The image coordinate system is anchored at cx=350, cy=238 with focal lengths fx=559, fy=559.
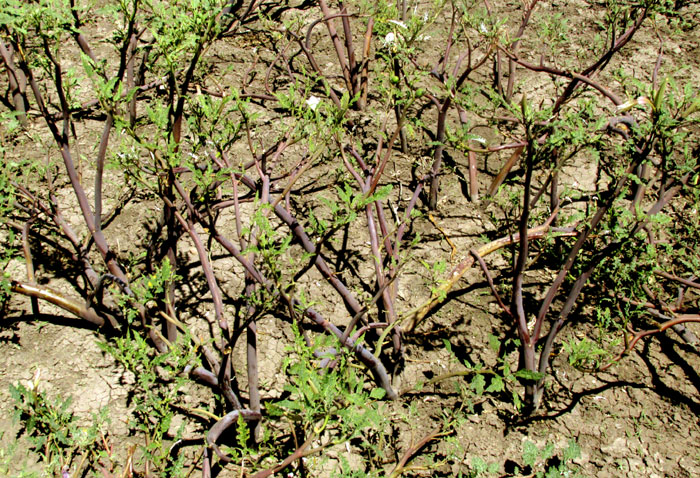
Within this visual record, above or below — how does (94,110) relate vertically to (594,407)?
above

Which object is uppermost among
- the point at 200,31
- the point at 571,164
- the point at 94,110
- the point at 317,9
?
the point at 317,9

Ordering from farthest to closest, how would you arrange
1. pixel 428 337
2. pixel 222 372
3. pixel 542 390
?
pixel 428 337, pixel 542 390, pixel 222 372

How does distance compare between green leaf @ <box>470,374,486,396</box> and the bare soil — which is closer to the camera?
green leaf @ <box>470,374,486,396</box>

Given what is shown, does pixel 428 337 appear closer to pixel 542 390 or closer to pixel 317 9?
pixel 542 390

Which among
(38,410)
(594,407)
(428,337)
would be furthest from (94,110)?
(594,407)

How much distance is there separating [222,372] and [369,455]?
1.81ft

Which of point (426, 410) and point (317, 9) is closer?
point (426, 410)

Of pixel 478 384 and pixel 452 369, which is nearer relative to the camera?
pixel 478 384

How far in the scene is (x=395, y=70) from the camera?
7.59ft

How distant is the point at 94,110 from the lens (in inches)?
120

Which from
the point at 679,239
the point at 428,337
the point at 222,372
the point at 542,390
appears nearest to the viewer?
the point at 222,372

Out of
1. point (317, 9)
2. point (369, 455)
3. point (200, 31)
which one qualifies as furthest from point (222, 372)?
point (317, 9)

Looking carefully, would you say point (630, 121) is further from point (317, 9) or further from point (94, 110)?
point (94, 110)

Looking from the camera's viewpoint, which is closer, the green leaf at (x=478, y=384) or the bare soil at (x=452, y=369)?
the green leaf at (x=478, y=384)
